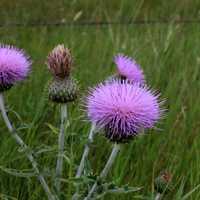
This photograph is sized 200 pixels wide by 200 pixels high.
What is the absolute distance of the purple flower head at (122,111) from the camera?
1.46 m

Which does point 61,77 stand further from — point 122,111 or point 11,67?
point 122,111

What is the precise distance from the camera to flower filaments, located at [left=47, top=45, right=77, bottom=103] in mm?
1604

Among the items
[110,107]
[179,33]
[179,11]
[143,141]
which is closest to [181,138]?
[143,141]

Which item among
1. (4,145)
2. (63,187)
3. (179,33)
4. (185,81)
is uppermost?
(179,33)

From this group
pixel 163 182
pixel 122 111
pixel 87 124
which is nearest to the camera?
pixel 122 111

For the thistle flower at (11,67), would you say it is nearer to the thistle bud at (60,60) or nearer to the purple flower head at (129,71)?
the thistle bud at (60,60)

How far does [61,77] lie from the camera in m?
1.70

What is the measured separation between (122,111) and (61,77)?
325mm

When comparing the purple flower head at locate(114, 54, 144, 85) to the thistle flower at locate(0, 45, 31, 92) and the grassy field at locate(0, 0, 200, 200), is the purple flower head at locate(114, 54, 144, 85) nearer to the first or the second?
the grassy field at locate(0, 0, 200, 200)

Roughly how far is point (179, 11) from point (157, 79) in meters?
2.37

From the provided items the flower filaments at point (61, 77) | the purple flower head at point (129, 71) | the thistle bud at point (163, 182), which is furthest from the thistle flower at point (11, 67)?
the thistle bud at point (163, 182)

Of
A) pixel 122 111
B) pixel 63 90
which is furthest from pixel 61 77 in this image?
pixel 122 111

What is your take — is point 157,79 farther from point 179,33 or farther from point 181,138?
point 179,33

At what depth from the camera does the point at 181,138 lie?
236 centimetres
